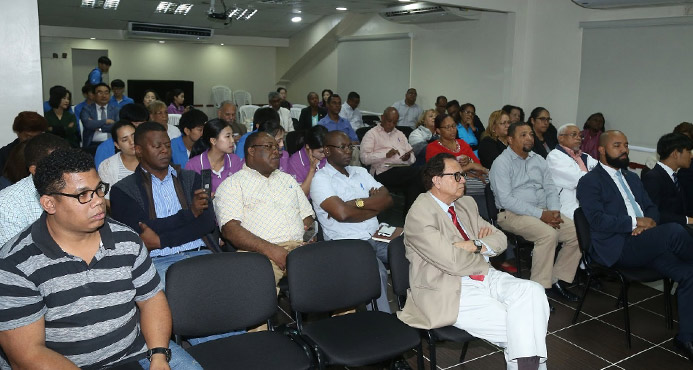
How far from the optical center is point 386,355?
2580 millimetres

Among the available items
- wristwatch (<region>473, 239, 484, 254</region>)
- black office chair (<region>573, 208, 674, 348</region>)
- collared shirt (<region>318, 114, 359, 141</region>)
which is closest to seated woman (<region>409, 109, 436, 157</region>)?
collared shirt (<region>318, 114, 359, 141</region>)

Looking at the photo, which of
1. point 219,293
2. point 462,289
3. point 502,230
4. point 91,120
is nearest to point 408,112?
point 91,120

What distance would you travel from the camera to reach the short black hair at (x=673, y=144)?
446 centimetres

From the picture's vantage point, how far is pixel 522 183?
4617 millimetres

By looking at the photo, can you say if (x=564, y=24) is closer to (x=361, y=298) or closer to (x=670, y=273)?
(x=670, y=273)

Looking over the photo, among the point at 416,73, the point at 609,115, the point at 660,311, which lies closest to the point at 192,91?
the point at 416,73

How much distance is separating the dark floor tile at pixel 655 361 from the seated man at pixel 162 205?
2.65 m

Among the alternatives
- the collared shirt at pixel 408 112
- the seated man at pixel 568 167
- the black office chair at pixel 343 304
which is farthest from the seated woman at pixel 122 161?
the collared shirt at pixel 408 112

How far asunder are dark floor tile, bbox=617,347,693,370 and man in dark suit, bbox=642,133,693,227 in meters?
1.30

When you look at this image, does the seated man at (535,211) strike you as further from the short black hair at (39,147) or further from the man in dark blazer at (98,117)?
the man in dark blazer at (98,117)

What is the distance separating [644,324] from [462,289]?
6.04 feet

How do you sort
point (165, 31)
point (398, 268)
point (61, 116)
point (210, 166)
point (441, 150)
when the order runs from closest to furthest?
point (398, 268), point (210, 166), point (441, 150), point (61, 116), point (165, 31)

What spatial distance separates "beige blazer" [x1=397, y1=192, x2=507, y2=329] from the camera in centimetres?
288

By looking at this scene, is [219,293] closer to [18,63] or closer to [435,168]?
[435,168]
